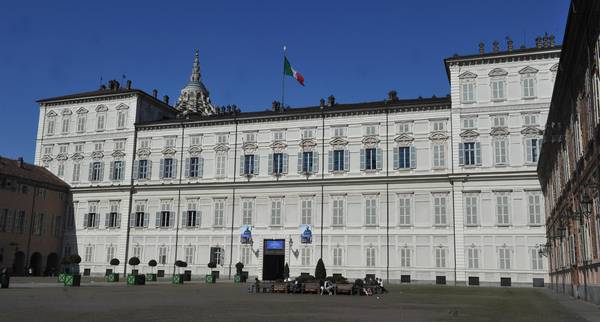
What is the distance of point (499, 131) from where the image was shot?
1889 inches

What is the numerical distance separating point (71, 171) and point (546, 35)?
48.6m

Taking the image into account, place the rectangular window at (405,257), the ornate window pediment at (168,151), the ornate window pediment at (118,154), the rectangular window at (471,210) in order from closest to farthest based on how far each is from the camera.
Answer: the rectangular window at (471,210), the rectangular window at (405,257), the ornate window pediment at (168,151), the ornate window pediment at (118,154)

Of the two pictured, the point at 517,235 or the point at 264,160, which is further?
the point at 264,160

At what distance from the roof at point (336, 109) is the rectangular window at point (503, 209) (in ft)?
29.2

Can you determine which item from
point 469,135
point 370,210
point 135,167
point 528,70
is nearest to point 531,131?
point 469,135

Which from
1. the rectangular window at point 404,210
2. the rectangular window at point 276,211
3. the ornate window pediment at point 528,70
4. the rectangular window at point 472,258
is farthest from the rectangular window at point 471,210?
the rectangular window at point 276,211

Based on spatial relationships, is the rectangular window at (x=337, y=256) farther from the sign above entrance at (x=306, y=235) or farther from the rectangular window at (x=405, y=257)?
the rectangular window at (x=405, y=257)

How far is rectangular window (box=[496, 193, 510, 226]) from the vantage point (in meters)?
46.6

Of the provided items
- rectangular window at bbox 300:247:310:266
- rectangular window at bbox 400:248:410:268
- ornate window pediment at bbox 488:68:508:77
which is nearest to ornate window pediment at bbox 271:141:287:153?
rectangular window at bbox 300:247:310:266

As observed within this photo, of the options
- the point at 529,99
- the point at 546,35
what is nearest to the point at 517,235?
the point at 529,99

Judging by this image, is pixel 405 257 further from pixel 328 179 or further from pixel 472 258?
pixel 328 179

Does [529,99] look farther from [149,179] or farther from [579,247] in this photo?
[149,179]

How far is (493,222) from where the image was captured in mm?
46844

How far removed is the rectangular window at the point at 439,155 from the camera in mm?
49375
